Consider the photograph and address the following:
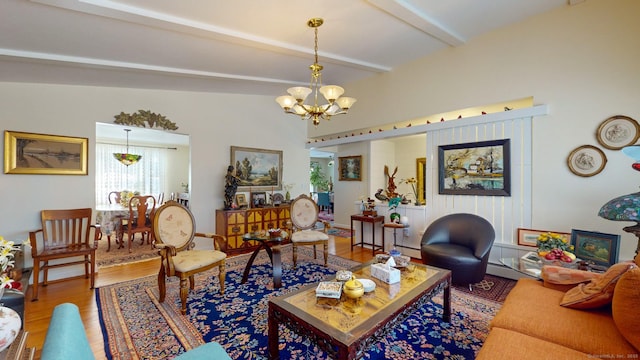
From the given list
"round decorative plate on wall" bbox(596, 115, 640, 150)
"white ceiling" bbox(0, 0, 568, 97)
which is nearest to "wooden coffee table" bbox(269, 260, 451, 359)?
"round decorative plate on wall" bbox(596, 115, 640, 150)

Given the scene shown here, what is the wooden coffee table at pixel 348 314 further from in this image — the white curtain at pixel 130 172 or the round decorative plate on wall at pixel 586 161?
the white curtain at pixel 130 172

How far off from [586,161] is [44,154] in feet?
22.4

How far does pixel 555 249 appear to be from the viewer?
243cm

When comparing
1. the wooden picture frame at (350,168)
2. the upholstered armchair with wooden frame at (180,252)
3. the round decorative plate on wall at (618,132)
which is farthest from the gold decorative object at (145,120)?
the round decorative plate on wall at (618,132)

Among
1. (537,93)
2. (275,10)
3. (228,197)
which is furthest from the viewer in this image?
(228,197)

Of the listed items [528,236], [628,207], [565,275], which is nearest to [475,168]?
[528,236]

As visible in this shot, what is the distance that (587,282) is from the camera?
1.96 meters

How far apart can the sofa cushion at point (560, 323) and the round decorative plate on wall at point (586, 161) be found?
1.90 meters

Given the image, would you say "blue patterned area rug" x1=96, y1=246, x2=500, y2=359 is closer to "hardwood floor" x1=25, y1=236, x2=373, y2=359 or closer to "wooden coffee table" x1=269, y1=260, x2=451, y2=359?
"hardwood floor" x1=25, y1=236, x2=373, y2=359

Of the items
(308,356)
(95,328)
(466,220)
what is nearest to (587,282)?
(466,220)

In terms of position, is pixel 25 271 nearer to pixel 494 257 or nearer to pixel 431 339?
pixel 431 339

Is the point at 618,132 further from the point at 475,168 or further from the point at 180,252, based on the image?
the point at 180,252

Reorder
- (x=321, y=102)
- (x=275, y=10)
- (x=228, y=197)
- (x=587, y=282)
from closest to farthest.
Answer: (x=587, y=282)
(x=275, y=10)
(x=228, y=197)
(x=321, y=102)

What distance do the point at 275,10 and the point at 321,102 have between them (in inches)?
126
